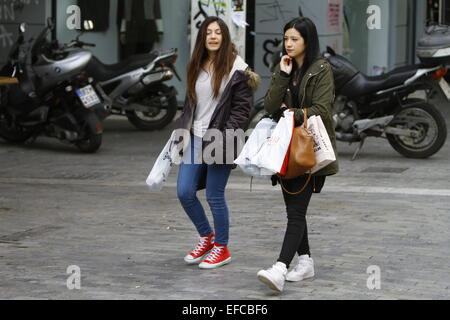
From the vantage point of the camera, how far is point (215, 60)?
6.78 meters

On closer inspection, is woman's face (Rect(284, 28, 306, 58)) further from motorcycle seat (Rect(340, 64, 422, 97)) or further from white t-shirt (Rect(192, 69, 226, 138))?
motorcycle seat (Rect(340, 64, 422, 97))

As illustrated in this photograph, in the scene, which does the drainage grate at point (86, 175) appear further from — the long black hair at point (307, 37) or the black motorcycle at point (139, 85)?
the long black hair at point (307, 37)

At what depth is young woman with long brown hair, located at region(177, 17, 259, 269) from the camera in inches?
265

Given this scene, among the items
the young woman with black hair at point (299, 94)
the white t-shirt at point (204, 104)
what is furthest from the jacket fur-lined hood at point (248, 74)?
the young woman with black hair at point (299, 94)

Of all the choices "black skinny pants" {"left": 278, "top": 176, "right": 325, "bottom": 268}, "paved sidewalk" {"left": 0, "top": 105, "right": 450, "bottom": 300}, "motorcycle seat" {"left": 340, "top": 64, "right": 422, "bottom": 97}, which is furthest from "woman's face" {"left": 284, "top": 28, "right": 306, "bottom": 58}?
"motorcycle seat" {"left": 340, "top": 64, "right": 422, "bottom": 97}

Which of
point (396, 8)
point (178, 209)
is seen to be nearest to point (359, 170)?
point (178, 209)

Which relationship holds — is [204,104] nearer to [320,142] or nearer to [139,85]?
[320,142]

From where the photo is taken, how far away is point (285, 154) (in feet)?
20.0

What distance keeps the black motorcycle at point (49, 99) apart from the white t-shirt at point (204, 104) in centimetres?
610

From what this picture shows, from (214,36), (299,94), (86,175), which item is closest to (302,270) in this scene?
(299,94)

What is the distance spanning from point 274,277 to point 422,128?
6.37 metres

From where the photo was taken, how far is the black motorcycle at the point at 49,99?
506 inches

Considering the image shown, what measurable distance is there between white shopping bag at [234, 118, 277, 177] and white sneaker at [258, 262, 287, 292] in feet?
1.88

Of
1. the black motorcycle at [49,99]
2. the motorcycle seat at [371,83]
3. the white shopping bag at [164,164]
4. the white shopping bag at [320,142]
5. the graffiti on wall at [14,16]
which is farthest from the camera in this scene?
the graffiti on wall at [14,16]
